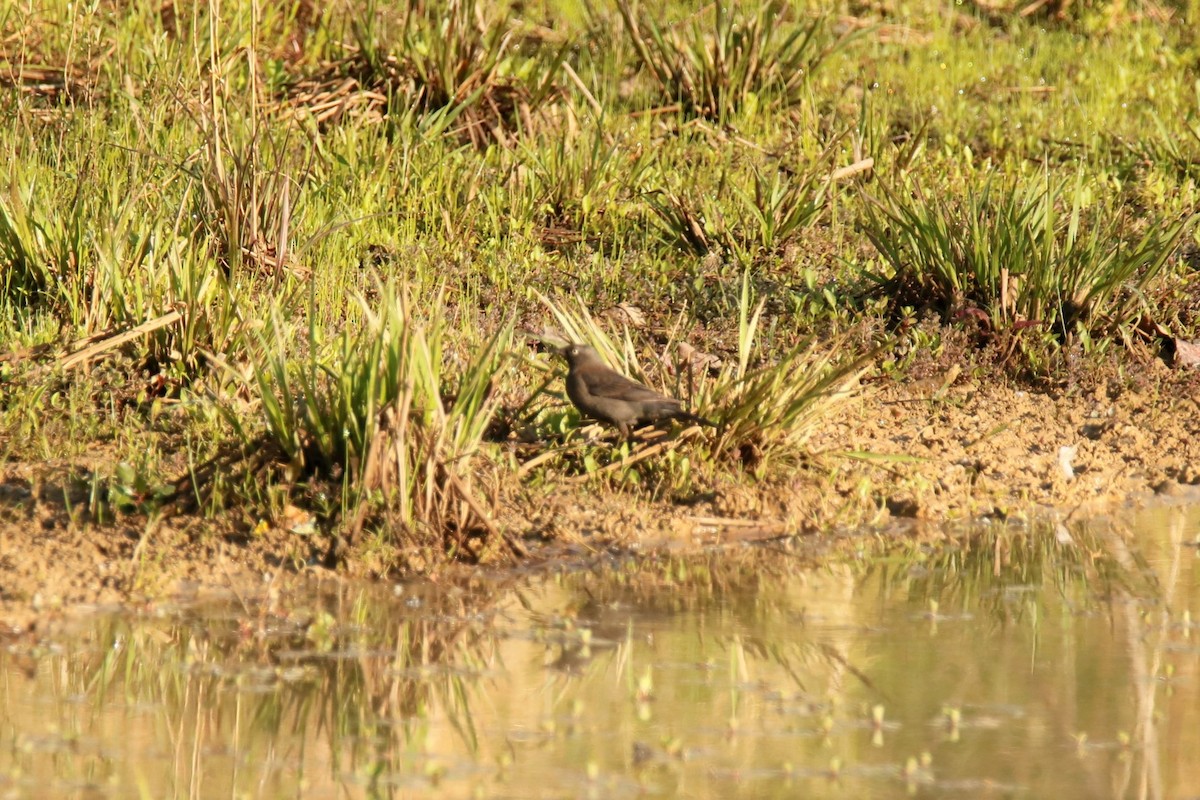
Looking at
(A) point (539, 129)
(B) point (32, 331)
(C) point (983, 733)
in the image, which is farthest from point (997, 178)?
(C) point (983, 733)

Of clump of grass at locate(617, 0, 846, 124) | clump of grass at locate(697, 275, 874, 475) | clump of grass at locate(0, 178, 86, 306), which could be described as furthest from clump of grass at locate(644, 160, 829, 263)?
clump of grass at locate(0, 178, 86, 306)

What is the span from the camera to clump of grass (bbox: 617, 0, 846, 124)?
895cm

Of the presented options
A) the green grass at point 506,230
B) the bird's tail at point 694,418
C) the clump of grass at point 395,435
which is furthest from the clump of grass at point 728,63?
the clump of grass at point 395,435

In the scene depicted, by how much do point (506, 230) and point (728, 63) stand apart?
2.00 m

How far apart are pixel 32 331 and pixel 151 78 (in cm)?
215

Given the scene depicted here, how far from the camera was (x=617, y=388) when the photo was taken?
541 cm

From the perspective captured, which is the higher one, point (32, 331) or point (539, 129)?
point (539, 129)

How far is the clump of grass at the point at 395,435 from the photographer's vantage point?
475 centimetres

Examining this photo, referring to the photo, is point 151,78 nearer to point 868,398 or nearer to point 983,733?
point 868,398

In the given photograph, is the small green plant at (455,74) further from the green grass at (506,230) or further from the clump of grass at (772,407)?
the clump of grass at (772,407)

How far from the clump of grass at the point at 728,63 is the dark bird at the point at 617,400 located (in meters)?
3.77

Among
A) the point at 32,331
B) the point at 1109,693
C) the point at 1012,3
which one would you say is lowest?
the point at 32,331

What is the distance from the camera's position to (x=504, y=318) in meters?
6.92

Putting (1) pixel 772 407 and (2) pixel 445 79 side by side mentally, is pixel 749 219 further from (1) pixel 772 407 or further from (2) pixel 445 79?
(1) pixel 772 407
